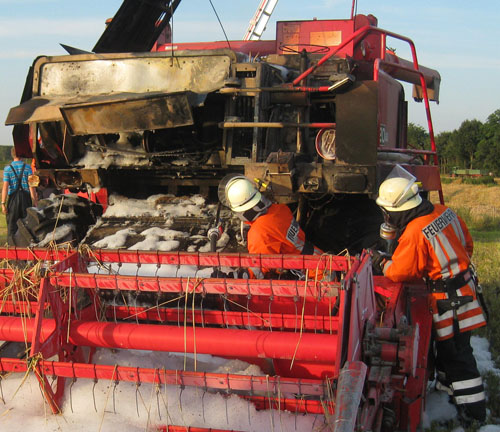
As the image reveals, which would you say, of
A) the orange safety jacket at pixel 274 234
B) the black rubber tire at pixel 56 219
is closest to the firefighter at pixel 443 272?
the orange safety jacket at pixel 274 234

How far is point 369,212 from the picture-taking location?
4918 mm

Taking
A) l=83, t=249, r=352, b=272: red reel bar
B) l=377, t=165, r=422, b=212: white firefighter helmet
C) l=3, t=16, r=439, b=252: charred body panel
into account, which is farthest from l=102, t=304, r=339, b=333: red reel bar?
l=3, t=16, r=439, b=252: charred body panel

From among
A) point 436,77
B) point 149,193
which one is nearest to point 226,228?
point 149,193

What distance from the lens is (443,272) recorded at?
11.7ft

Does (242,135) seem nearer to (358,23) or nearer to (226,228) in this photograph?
(226,228)

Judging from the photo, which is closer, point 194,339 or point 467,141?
point 194,339

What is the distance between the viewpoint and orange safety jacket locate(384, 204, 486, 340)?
138 inches

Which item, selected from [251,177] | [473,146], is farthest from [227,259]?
[473,146]

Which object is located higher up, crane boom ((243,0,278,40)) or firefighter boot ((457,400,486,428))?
crane boom ((243,0,278,40))

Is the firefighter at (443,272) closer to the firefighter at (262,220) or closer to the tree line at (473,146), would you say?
the firefighter at (262,220)

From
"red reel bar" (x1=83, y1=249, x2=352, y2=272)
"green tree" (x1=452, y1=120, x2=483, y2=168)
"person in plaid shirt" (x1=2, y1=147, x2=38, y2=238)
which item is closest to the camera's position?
"red reel bar" (x1=83, y1=249, x2=352, y2=272)

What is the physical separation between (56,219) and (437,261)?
11.0 feet

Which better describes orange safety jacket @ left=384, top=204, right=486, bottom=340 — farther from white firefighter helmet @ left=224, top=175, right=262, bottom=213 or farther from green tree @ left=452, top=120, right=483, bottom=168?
green tree @ left=452, top=120, right=483, bottom=168

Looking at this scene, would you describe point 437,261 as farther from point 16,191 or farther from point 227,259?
point 16,191
